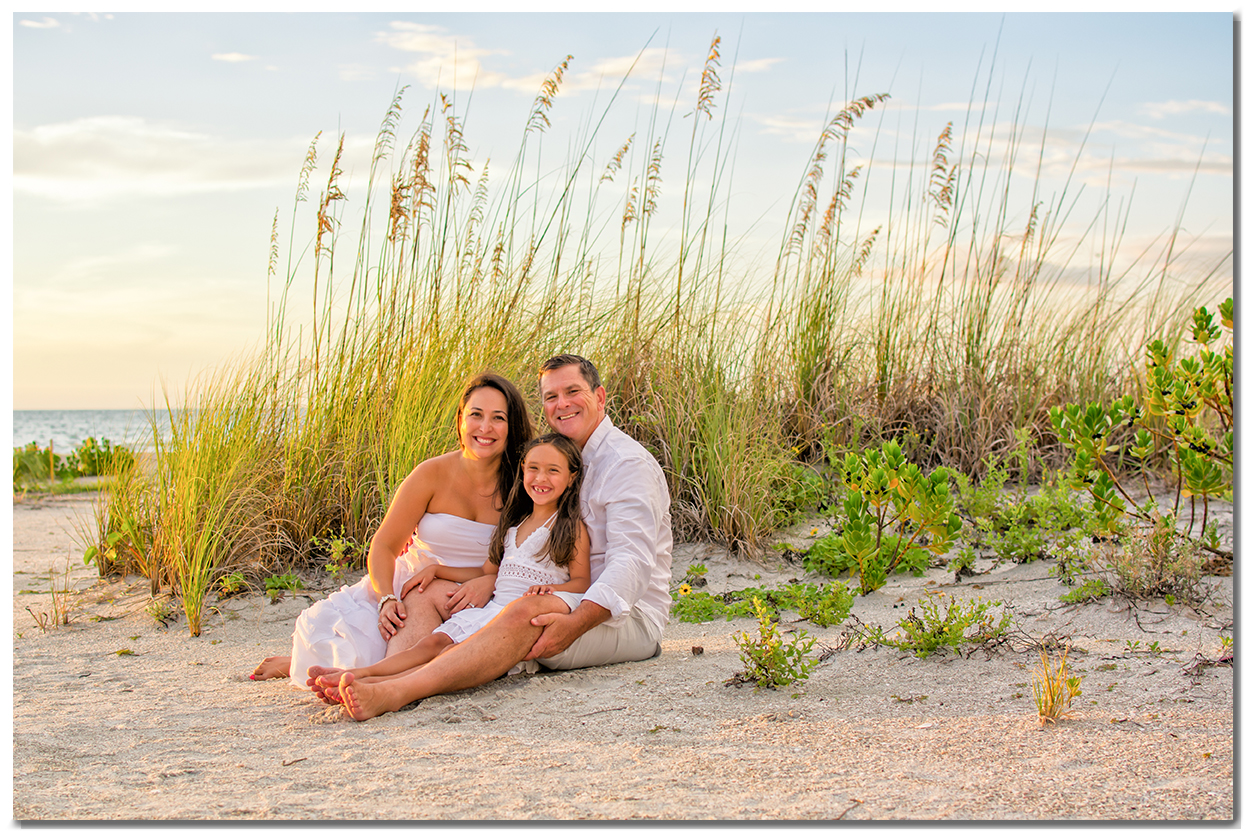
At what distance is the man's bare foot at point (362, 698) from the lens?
8.73ft

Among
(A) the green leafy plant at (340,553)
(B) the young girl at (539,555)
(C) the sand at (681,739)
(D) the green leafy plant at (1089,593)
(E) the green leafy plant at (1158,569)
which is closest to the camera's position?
(C) the sand at (681,739)

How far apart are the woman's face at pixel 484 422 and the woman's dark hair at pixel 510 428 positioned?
21mm

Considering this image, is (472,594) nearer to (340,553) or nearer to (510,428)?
(510,428)

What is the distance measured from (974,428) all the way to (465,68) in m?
3.98

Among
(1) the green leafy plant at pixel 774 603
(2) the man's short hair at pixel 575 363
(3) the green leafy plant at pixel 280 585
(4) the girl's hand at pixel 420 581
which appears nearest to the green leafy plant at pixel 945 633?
(1) the green leafy plant at pixel 774 603

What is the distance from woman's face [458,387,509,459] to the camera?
3.37 meters

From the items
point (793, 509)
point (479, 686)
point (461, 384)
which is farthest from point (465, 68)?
point (479, 686)

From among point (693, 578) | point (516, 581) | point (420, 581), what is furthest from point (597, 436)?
point (693, 578)

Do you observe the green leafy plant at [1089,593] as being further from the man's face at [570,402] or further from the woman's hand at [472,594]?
the woman's hand at [472,594]

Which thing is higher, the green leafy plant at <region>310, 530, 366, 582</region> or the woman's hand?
the woman's hand

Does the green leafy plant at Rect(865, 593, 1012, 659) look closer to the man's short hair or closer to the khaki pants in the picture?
the khaki pants

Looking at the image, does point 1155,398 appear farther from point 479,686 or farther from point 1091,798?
point 479,686

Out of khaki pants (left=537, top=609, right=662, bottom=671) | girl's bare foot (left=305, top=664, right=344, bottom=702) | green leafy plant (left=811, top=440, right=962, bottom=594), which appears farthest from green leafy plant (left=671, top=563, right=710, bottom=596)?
girl's bare foot (left=305, top=664, right=344, bottom=702)

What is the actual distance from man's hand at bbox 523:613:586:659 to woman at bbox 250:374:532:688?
348mm
